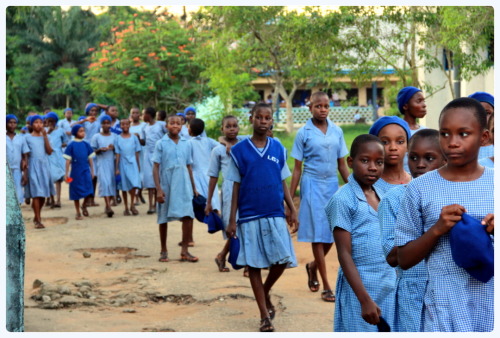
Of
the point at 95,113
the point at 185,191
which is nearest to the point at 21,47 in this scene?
the point at 95,113

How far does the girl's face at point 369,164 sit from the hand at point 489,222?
136 centimetres

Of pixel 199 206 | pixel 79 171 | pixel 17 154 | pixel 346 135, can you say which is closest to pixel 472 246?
pixel 199 206

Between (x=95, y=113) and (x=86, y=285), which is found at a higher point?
(x=95, y=113)

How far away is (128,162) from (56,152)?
220cm

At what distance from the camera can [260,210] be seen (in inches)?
260

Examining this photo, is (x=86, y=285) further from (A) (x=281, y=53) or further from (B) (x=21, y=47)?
(B) (x=21, y=47)

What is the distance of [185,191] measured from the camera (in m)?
9.75

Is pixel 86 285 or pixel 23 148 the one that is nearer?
pixel 86 285

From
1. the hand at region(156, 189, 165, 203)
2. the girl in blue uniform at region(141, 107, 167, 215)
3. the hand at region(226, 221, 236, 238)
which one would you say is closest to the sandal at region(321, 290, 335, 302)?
the hand at region(226, 221, 236, 238)

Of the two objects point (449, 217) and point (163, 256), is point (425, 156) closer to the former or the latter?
point (449, 217)

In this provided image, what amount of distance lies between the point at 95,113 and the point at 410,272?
514 inches

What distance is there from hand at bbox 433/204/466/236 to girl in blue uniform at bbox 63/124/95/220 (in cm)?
1064

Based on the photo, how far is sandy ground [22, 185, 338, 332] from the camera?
269 inches

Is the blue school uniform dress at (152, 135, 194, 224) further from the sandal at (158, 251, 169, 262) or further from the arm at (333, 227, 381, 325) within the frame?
the arm at (333, 227, 381, 325)
